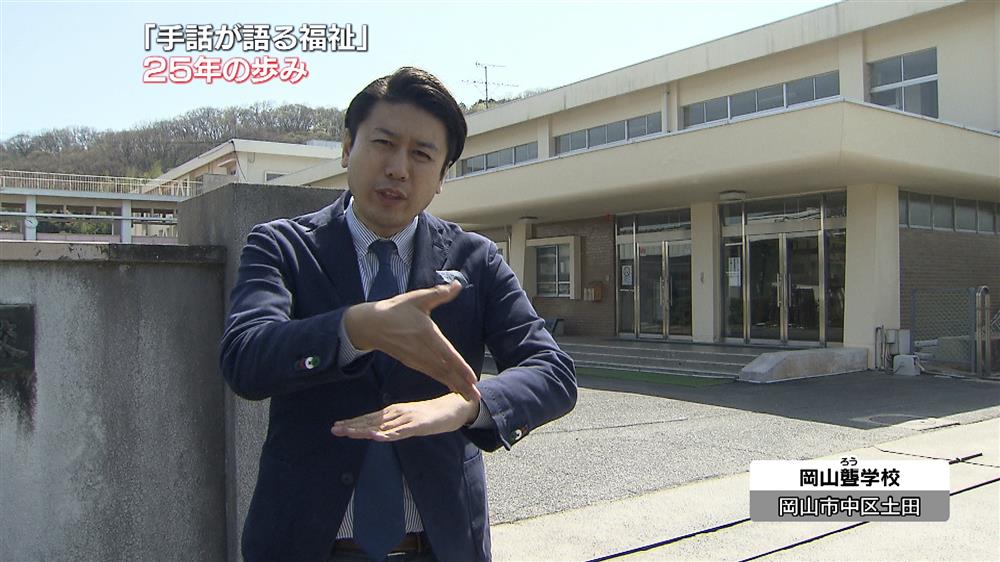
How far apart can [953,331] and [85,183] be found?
144ft

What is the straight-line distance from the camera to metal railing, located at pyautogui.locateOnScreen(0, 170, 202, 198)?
40.1m

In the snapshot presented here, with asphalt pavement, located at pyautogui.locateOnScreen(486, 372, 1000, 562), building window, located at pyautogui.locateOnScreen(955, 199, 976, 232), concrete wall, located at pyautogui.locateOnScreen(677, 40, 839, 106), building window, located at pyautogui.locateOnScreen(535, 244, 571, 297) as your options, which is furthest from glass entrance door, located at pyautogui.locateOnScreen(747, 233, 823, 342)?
building window, located at pyautogui.locateOnScreen(535, 244, 571, 297)

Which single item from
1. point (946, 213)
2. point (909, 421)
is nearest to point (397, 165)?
point (909, 421)

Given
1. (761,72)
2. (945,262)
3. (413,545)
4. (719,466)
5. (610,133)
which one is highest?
(761,72)

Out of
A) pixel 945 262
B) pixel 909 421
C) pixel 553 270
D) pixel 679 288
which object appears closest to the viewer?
pixel 909 421

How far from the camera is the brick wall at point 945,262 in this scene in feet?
45.3

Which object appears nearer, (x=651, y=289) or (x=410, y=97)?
(x=410, y=97)

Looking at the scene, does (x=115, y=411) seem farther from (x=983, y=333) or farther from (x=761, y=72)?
(x=761, y=72)

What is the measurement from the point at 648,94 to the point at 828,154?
8.85 metres

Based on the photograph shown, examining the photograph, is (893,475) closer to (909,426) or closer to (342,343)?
(909,426)

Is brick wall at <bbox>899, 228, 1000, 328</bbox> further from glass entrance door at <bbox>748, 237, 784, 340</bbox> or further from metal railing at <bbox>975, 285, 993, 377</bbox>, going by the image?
glass entrance door at <bbox>748, 237, 784, 340</bbox>

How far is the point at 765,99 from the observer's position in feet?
57.2

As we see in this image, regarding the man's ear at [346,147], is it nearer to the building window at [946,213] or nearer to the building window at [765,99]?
the building window at [946,213]

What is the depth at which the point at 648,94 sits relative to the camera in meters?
19.5
